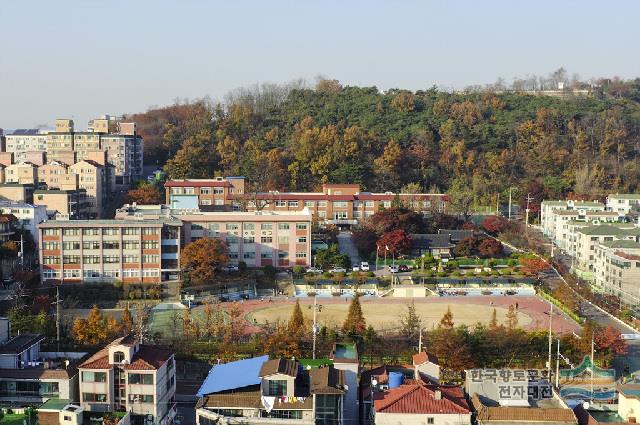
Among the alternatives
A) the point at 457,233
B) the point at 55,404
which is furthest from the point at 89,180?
the point at 55,404

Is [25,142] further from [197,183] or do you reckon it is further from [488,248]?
[488,248]

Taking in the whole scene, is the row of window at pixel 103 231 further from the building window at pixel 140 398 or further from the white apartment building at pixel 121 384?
the building window at pixel 140 398

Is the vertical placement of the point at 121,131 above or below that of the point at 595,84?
below

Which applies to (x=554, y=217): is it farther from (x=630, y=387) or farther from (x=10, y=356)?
(x=10, y=356)

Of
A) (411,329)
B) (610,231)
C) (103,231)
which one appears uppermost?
(103,231)

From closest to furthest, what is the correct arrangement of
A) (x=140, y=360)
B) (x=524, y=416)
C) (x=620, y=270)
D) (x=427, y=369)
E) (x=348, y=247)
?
1. (x=524, y=416)
2. (x=140, y=360)
3. (x=427, y=369)
4. (x=620, y=270)
5. (x=348, y=247)

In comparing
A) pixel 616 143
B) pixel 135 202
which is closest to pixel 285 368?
pixel 135 202

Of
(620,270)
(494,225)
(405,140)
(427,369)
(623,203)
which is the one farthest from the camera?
(405,140)
